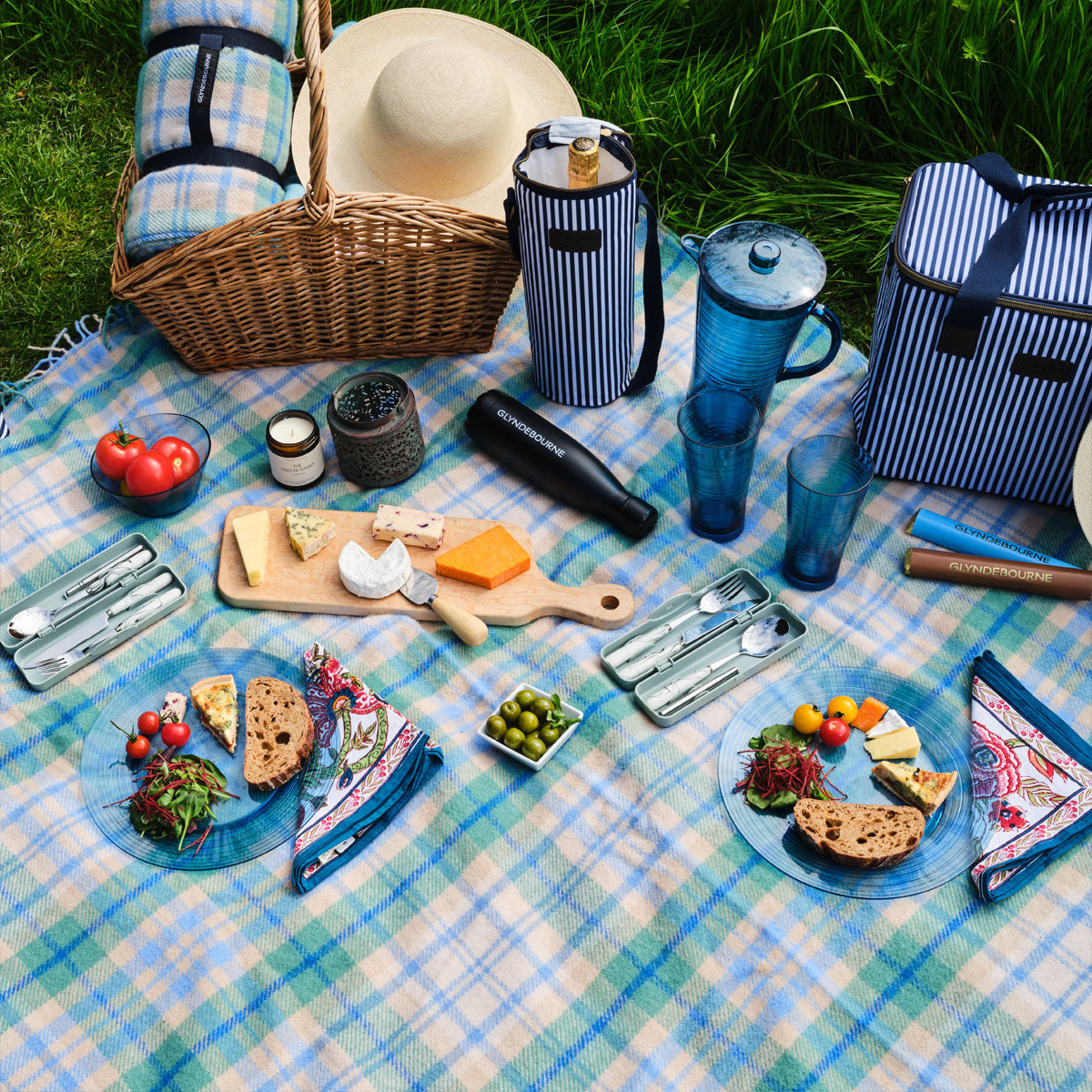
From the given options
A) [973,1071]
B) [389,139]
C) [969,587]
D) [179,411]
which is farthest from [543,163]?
[973,1071]

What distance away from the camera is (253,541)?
189 centimetres

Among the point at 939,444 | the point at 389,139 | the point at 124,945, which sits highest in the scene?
the point at 389,139

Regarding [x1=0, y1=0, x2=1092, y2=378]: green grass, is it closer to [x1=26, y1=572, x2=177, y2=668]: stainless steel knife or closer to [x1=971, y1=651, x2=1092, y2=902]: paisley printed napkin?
[x1=26, y1=572, x2=177, y2=668]: stainless steel knife

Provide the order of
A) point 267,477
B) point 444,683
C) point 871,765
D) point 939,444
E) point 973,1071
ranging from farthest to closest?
1. point 267,477
2. point 939,444
3. point 444,683
4. point 871,765
5. point 973,1071

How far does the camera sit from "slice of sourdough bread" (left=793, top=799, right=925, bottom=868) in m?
1.50

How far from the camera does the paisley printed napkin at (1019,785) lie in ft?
4.92

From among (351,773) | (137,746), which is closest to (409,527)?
(351,773)

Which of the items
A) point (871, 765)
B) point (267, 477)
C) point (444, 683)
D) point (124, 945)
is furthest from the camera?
point (267, 477)

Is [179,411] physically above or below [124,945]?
above

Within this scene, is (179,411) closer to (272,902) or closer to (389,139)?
(389,139)

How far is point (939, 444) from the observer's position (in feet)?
6.28

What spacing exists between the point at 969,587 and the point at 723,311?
680mm

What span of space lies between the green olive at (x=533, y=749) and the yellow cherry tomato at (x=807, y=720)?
416 mm

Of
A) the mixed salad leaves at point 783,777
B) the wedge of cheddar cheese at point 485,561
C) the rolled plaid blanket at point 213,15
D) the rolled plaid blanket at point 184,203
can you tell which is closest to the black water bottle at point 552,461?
the wedge of cheddar cheese at point 485,561
